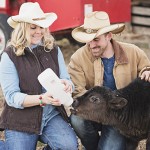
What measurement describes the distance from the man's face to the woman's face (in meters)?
0.51

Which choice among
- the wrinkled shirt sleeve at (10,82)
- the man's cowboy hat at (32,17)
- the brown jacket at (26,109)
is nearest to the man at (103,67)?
the man's cowboy hat at (32,17)

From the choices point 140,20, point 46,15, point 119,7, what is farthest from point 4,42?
point 46,15

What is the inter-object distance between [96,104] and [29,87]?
70 centimetres

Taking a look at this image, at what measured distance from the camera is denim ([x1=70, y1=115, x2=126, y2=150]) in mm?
5156

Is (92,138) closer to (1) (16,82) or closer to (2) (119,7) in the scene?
(1) (16,82)

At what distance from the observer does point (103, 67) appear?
511 centimetres

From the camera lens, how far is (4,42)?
9547 millimetres

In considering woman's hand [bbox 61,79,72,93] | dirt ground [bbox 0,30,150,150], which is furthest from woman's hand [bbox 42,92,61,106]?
dirt ground [bbox 0,30,150,150]

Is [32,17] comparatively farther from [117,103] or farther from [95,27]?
[117,103]

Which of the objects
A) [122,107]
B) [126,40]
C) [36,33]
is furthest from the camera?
[126,40]

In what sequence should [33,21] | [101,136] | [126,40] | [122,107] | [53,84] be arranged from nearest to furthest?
[53,84], [33,21], [122,107], [101,136], [126,40]

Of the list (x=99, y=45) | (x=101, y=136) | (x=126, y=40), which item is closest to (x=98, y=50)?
(x=99, y=45)

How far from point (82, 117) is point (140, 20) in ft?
23.0

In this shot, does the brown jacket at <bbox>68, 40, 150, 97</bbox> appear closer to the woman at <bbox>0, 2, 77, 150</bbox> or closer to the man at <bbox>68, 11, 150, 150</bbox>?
the man at <bbox>68, 11, 150, 150</bbox>
